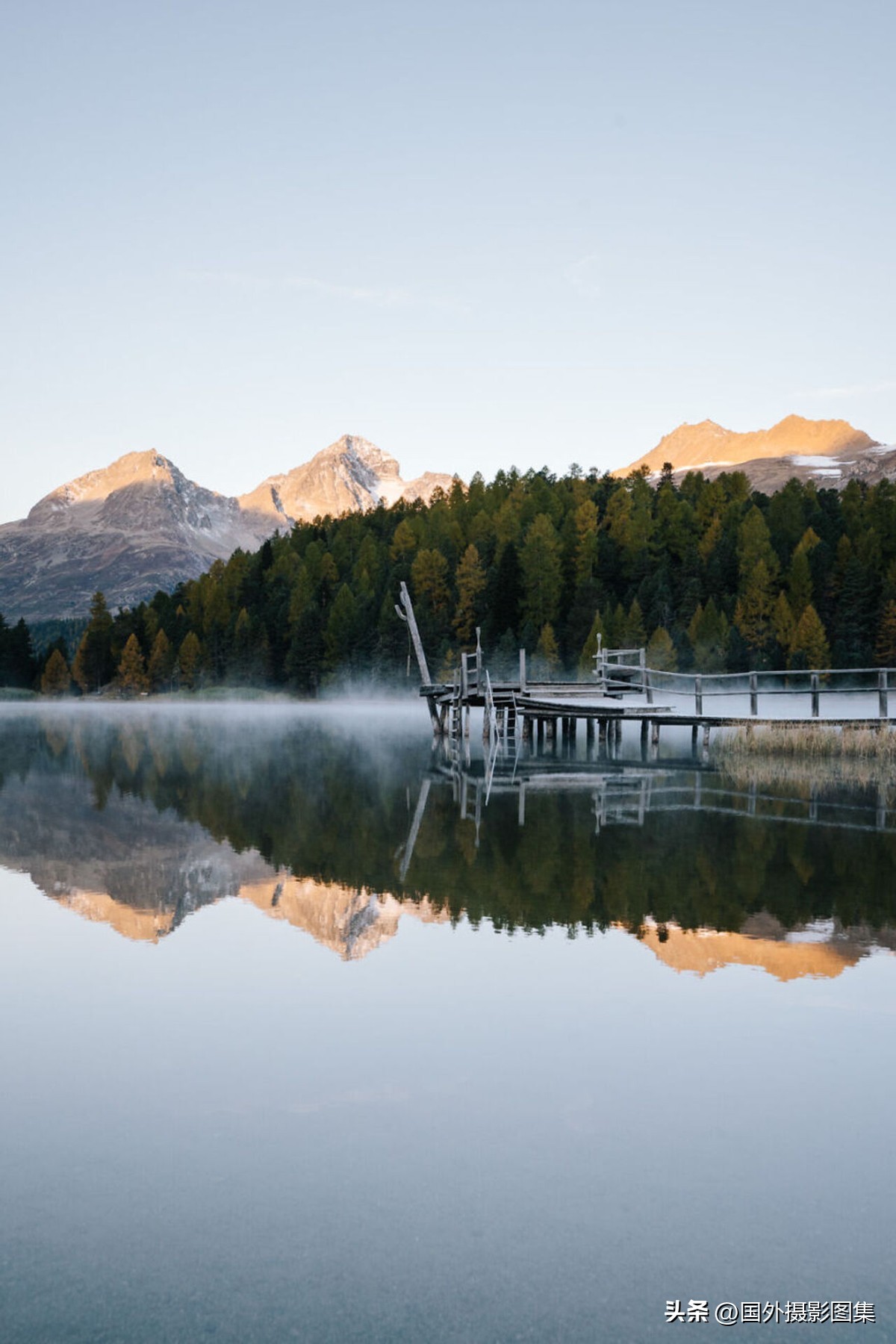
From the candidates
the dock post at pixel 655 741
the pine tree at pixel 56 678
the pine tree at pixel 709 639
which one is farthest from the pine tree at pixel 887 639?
the pine tree at pixel 56 678

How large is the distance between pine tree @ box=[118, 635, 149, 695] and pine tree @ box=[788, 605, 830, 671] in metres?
77.8

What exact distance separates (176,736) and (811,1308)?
177ft

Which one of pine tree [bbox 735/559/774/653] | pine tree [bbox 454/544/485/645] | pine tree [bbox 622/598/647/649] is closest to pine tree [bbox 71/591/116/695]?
pine tree [bbox 454/544/485/645]

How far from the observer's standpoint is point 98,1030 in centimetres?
938

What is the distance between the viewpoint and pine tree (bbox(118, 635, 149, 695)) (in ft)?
456

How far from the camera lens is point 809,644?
96688mm

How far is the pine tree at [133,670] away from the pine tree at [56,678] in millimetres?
11497

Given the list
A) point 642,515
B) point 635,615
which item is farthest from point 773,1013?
point 642,515

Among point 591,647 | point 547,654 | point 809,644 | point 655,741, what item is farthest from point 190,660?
point 655,741

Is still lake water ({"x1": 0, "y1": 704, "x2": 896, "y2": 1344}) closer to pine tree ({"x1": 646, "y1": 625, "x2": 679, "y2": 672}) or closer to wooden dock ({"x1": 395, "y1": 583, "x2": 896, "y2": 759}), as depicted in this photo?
wooden dock ({"x1": 395, "y1": 583, "x2": 896, "y2": 759})

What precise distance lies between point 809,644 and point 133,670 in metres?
80.4

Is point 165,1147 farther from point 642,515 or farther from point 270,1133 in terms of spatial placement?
point 642,515

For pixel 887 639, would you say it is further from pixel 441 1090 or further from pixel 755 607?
pixel 441 1090

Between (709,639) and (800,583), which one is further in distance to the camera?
(800,583)
